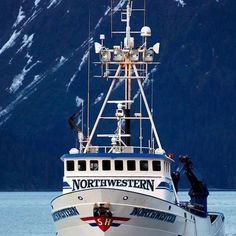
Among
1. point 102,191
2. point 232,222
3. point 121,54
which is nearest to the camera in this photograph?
point 102,191

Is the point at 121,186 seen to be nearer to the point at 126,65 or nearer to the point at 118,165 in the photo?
the point at 118,165

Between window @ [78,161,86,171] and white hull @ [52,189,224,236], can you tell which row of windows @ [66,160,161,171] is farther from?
white hull @ [52,189,224,236]

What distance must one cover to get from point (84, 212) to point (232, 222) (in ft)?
215

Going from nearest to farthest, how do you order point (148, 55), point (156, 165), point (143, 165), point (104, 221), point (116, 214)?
point (104, 221), point (116, 214), point (143, 165), point (156, 165), point (148, 55)

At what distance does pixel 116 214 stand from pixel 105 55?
8.58m

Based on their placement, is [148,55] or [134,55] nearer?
[148,55]

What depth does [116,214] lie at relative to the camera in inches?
3108

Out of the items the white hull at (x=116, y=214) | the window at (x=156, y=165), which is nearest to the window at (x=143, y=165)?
the window at (x=156, y=165)

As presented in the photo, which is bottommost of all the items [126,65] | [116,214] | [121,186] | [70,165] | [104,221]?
[104,221]

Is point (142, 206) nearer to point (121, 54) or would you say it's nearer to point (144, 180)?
point (144, 180)

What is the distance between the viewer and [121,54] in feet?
275

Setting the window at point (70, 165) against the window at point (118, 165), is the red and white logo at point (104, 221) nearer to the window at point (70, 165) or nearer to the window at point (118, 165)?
the window at point (118, 165)

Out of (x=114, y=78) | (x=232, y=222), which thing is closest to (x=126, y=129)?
(x=114, y=78)

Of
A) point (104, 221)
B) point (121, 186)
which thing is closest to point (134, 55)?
point (121, 186)
